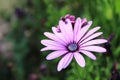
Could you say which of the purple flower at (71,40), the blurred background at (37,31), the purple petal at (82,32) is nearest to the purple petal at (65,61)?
the purple flower at (71,40)

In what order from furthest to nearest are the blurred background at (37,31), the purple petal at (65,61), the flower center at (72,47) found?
the blurred background at (37,31) → the flower center at (72,47) → the purple petal at (65,61)

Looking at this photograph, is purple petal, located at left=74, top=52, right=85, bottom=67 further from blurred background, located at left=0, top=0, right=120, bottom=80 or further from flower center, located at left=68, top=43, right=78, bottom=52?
blurred background, located at left=0, top=0, right=120, bottom=80

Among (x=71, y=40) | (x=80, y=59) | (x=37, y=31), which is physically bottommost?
(x=80, y=59)

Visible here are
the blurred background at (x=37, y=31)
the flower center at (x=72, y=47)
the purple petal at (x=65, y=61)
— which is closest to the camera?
the purple petal at (x=65, y=61)

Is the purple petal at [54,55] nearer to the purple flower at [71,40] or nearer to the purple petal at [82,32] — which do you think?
the purple flower at [71,40]

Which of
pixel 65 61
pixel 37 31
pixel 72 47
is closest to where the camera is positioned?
pixel 65 61

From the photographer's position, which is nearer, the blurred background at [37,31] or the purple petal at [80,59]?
the purple petal at [80,59]

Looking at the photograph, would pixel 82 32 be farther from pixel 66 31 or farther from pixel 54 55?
pixel 54 55

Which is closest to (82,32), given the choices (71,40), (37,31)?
(71,40)

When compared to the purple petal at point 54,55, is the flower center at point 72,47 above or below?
above
